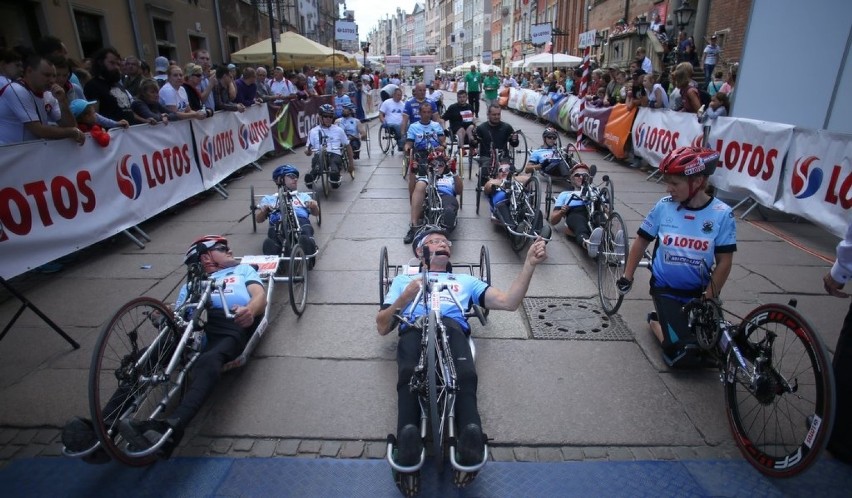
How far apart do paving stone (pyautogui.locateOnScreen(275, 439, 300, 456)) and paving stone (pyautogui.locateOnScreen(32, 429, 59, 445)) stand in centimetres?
139

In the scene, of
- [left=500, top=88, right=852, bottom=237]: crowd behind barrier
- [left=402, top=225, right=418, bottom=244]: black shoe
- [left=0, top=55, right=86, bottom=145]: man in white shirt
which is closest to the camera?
[left=0, top=55, right=86, bottom=145]: man in white shirt

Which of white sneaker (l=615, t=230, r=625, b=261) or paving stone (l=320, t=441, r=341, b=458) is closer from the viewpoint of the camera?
paving stone (l=320, t=441, r=341, b=458)

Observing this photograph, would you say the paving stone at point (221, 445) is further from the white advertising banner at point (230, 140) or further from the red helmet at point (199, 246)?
the white advertising banner at point (230, 140)

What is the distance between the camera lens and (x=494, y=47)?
237ft

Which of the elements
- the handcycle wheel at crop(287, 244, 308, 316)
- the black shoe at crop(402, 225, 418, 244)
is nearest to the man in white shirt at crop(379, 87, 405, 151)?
the black shoe at crop(402, 225, 418, 244)

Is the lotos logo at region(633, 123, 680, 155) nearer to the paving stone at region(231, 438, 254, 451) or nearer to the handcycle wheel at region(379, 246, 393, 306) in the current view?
the handcycle wheel at region(379, 246, 393, 306)

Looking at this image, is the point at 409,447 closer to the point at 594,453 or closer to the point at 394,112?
the point at 594,453

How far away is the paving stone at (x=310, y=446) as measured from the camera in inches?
117

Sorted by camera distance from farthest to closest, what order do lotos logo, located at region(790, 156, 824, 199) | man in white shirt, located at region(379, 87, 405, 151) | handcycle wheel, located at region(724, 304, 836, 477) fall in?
man in white shirt, located at region(379, 87, 405, 151) < lotos logo, located at region(790, 156, 824, 199) < handcycle wheel, located at region(724, 304, 836, 477)

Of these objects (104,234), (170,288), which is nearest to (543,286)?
(170,288)

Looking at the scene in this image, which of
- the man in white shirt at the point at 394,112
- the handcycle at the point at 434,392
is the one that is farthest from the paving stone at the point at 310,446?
the man in white shirt at the point at 394,112

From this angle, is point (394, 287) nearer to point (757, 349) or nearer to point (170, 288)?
point (757, 349)

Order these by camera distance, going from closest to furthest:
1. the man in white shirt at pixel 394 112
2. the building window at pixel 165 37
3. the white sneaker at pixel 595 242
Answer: the white sneaker at pixel 595 242
the man in white shirt at pixel 394 112
the building window at pixel 165 37

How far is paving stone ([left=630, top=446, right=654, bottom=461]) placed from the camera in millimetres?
2889
